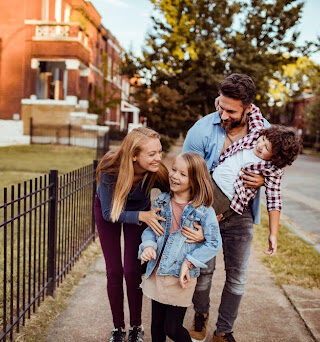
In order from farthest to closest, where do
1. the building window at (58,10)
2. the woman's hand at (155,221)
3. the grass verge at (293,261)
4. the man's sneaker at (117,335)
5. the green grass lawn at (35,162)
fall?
the building window at (58,10) < the green grass lawn at (35,162) < the grass verge at (293,261) < the man's sneaker at (117,335) < the woman's hand at (155,221)

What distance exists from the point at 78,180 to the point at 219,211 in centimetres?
265

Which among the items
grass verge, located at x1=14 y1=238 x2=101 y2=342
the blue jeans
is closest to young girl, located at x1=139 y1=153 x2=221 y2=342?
the blue jeans

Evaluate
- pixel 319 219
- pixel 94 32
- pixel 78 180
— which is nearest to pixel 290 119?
pixel 94 32

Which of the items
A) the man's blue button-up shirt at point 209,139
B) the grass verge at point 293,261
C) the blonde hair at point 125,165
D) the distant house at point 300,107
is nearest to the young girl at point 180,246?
the blonde hair at point 125,165

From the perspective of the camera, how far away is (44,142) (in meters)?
23.8

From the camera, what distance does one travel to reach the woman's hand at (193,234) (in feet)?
8.96

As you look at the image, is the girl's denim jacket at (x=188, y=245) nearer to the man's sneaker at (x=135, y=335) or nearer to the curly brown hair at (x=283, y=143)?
the curly brown hair at (x=283, y=143)

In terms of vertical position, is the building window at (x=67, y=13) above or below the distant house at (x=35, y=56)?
above

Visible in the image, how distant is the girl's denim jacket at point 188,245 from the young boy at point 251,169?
1.04 feet

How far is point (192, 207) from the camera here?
2756mm

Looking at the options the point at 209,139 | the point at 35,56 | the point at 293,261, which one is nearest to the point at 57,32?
the point at 35,56

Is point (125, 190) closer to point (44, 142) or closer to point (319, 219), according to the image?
point (319, 219)

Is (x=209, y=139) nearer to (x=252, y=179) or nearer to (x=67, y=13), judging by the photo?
(x=252, y=179)

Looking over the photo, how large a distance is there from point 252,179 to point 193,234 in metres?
0.61
